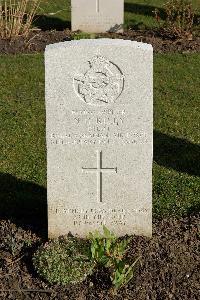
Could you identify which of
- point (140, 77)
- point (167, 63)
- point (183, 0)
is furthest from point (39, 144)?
point (183, 0)

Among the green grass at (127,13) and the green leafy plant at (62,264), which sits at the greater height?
the green grass at (127,13)

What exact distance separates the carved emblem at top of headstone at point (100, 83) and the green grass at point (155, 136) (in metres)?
1.45

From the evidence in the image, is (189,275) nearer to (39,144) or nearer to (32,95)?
(39,144)

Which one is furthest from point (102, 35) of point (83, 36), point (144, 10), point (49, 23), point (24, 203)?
point (24, 203)

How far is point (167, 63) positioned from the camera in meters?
10.4

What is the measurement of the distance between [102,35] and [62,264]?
26.2 feet

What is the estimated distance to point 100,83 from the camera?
15.4 feet

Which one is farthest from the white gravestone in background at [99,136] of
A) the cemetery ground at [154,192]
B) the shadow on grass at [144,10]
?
the shadow on grass at [144,10]

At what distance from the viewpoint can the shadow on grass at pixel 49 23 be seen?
41.9 feet

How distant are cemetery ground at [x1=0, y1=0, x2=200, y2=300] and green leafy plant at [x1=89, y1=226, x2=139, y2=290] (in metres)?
0.11

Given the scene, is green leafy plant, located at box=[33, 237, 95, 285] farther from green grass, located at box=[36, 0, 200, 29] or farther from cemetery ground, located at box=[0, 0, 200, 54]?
green grass, located at box=[36, 0, 200, 29]

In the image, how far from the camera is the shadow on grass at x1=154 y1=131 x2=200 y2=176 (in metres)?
6.75

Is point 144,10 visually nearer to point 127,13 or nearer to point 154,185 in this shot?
point 127,13

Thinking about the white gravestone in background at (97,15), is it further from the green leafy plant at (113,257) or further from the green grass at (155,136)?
the green leafy plant at (113,257)
